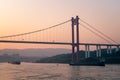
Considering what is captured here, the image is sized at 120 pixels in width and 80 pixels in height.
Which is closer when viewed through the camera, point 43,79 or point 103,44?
point 43,79

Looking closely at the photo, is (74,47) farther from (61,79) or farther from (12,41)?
(61,79)

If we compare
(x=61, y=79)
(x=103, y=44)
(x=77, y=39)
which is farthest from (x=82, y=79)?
(x=103, y=44)

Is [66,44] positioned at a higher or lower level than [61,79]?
higher

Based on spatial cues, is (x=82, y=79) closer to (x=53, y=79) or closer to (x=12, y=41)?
(x=53, y=79)

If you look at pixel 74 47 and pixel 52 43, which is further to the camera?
pixel 74 47

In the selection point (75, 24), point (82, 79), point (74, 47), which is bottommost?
point (82, 79)

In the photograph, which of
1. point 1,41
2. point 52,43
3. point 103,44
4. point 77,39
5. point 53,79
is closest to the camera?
point 53,79

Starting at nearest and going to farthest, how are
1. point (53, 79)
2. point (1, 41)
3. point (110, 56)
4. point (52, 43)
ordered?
point (53, 79) → point (1, 41) → point (52, 43) → point (110, 56)

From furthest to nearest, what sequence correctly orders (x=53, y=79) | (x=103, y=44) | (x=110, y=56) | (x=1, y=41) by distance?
(x=110, y=56)
(x=103, y=44)
(x=1, y=41)
(x=53, y=79)

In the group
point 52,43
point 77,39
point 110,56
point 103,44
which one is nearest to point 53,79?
point 52,43
